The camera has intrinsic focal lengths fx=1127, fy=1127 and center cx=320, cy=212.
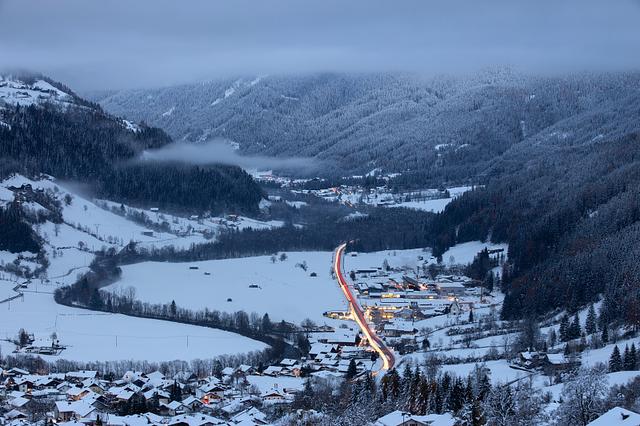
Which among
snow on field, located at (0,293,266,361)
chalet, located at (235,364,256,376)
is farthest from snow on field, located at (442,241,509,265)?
chalet, located at (235,364,256,376)

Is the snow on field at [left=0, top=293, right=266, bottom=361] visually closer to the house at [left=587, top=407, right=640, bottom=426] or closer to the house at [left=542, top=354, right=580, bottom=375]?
the house at [left=542, top=354, right=580, bottom=375]

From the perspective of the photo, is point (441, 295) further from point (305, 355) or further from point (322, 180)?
point (322, 180)

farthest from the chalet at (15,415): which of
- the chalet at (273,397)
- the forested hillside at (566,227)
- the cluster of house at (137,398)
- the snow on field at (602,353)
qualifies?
the forested hillside at (566,227)

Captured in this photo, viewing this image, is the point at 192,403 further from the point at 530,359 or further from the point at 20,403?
the point at 530,359

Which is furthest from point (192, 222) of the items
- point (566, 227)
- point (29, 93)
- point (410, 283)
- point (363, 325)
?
point (363, 325)

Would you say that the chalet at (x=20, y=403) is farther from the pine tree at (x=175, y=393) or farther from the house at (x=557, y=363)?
the house at (x=557, y=363)

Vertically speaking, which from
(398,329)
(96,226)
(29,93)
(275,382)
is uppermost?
(29,93)
